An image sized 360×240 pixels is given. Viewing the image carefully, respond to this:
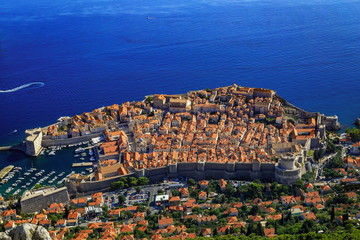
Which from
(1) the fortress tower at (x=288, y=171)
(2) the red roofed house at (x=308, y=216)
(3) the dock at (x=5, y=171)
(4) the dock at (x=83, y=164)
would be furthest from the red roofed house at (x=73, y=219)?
(1) the fortress tower at (x=288, y=171)

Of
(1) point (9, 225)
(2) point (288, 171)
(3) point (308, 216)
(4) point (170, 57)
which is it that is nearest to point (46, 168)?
(1) point (9, 225)

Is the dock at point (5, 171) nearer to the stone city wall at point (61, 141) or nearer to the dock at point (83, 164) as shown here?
the stone city wall at point (61, 141)

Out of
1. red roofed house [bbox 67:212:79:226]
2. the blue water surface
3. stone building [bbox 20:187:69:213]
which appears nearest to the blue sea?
the blue water surface

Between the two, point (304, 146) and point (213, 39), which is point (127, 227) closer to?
point (304, 146)

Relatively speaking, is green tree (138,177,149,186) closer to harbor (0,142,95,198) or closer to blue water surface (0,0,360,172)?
harbor (0,142,95,198)

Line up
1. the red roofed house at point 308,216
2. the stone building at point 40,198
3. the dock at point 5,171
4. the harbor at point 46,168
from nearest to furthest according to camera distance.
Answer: the red roofed house at point 308,216
the stone building at point 40,198
the harbor at point 46,168
the dock at point 5,171

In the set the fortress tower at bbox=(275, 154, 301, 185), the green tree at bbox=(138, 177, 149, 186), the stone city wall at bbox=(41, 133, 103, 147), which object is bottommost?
the green tree at bbox=(138, 177, 149, 186)

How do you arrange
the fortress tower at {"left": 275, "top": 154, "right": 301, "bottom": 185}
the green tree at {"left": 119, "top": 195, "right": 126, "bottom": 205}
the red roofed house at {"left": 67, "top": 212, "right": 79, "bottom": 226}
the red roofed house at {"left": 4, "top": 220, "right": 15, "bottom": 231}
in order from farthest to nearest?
the fortress tower at {"left": 275, "top": 154, "right": 301, "bottom": 185} → the green tree at {"left": 119, "top": 195, "right": 126, "bottom": 205} → the red roofed house at {"left": 67, "top": 212, "right": 79, "bottom": 226} → the red roofed house at {"left": 4, "top": 220, "right": 15, "bottom": 231}
